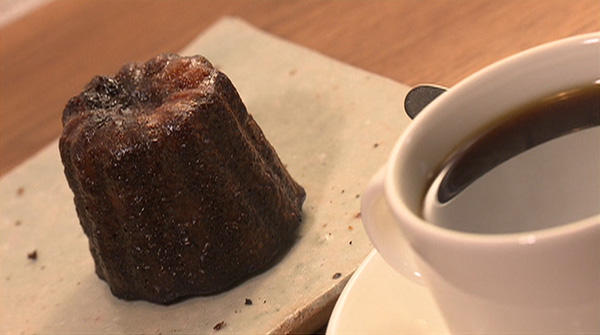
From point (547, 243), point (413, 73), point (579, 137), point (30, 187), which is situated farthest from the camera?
point (30, 187)

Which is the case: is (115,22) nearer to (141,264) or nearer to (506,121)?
(141,264)

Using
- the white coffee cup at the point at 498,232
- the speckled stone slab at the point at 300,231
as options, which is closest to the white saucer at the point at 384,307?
the white coffee cup at the point at 498,232

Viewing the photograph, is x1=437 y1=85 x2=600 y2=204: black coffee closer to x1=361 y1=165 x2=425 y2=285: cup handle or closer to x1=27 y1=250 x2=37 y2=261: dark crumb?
x1=361 y1=165 x2=425 y2=285: cup handle

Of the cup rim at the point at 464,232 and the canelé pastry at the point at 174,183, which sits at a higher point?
the cup rim at the point at 464,232

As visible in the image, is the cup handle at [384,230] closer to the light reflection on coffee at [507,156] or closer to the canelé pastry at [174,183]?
the light reflection on coffee at [507,156]

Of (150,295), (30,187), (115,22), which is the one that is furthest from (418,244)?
(115,22)

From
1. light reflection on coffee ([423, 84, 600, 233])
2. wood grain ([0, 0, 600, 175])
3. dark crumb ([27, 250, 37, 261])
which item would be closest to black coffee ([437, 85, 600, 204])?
light reflection on coffee ([423, 84, 600, 233])

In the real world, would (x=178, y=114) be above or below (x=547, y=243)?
below

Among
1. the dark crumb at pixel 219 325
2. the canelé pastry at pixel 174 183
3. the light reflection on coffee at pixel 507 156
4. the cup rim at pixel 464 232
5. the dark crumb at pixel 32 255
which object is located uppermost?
the cup rim at pixel 464 232
